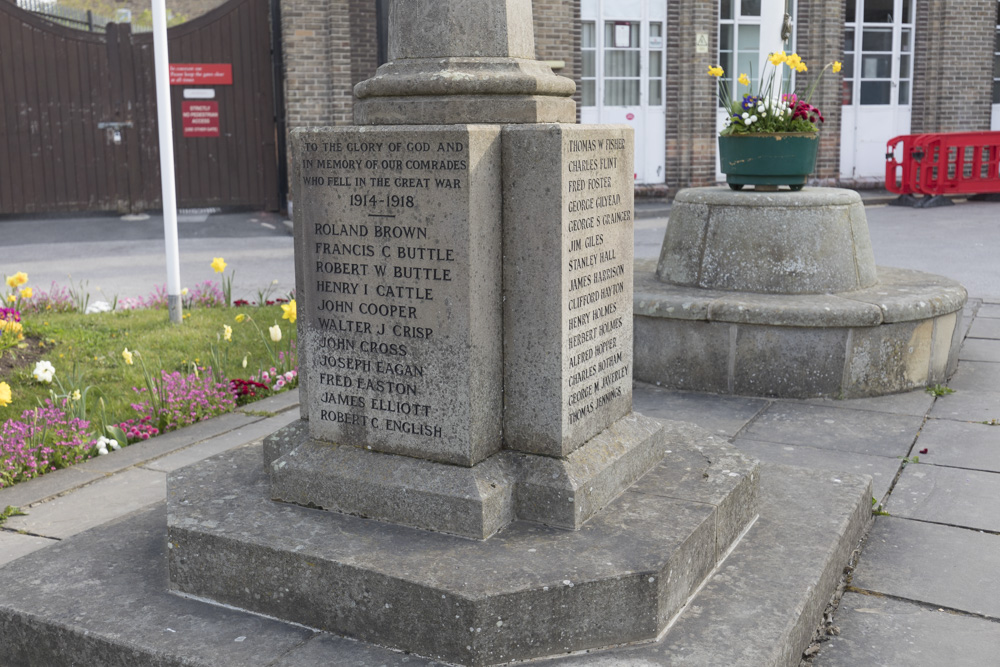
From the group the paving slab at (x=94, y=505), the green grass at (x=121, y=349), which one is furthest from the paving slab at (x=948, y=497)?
the green grass at (x=121, y=349)

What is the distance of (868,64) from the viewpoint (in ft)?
59.8

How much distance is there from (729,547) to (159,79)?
5.57m

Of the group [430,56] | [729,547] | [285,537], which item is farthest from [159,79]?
[729,547]

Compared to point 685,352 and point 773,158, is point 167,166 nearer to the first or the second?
point 685,352

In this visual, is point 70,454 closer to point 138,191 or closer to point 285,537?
point 285,537

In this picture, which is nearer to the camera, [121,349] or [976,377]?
[976,377]

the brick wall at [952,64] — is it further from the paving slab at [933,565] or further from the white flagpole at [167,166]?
the paving slab at [933,565]

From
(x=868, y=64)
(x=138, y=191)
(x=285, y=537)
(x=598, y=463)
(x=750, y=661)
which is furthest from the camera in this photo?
(x=868, y=64)

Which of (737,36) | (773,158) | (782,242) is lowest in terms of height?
(782,242)

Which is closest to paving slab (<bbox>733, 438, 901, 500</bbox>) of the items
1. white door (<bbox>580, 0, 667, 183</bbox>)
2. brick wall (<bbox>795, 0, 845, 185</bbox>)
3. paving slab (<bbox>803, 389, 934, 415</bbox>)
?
paving slab (<bbox>803, 389, 934, 415</bbox>)

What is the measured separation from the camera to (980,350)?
6656mm

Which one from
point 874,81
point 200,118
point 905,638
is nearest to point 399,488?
point 905,638

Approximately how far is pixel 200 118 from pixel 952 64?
531 inches

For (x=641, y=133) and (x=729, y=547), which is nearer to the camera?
(x=729, y=547)
